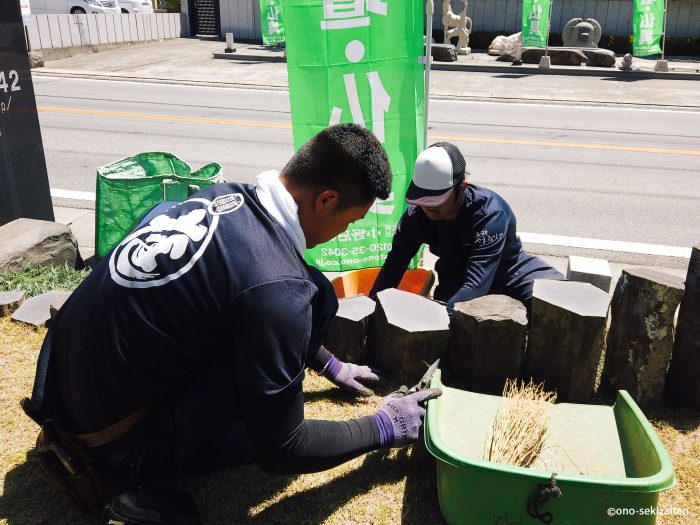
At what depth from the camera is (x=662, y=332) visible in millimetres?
3100

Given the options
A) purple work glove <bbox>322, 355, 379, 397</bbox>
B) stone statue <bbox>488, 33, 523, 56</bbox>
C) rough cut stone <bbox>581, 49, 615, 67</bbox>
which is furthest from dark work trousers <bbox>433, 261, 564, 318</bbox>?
stone statue <bbox>488, 33, 523, 56</bbox>

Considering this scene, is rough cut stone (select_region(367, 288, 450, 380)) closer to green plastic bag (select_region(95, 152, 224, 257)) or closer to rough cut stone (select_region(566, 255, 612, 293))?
rough cut stone (select_region(566, 255, 612, 293))

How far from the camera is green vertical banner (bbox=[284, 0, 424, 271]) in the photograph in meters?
4.09

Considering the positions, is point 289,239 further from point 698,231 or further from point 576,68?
point 576,68

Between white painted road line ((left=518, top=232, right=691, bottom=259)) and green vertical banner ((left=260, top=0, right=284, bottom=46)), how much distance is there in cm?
1364

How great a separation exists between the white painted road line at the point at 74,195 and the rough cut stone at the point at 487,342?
494 cm

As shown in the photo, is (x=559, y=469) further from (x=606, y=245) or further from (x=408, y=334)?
(x=606, y=245)

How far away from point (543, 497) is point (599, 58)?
1962cm

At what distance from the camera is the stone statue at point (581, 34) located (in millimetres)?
20453

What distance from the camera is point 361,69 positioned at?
4.18 meters

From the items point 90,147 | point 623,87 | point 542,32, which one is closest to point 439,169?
point 90,147

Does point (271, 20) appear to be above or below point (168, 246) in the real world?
above

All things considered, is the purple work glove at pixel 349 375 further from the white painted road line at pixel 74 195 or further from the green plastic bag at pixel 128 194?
the white painted road line at pixel 74 195

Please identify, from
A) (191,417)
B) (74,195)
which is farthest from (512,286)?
(74,195)
